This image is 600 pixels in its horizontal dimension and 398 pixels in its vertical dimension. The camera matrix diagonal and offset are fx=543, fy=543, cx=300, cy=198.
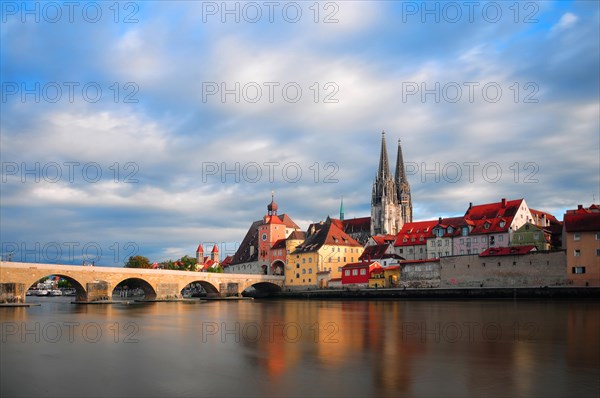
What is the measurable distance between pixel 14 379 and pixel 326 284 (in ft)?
206

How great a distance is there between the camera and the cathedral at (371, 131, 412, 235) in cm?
11265

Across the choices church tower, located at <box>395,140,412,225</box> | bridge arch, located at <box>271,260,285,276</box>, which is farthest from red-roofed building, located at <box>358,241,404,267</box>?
church tower, located at <box>395,140,412,225</box>

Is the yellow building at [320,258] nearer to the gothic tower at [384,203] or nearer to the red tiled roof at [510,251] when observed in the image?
the red tiled roof at [510,251]

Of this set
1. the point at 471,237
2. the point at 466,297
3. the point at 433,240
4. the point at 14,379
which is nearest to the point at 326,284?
the point at 433,240

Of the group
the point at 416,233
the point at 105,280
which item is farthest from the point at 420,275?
the point at 105,280

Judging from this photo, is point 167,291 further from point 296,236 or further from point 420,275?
point 420,275

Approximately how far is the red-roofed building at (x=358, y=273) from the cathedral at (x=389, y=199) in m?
38.7

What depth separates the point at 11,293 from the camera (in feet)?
152

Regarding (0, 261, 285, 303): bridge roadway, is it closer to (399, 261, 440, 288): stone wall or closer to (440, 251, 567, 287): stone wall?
(399, 261, 440, 288): stone wall

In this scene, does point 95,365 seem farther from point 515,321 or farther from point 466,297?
point 466,297

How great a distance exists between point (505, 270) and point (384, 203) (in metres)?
61.4

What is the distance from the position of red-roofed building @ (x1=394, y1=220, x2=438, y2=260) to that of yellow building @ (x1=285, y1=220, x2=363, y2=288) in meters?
7.63

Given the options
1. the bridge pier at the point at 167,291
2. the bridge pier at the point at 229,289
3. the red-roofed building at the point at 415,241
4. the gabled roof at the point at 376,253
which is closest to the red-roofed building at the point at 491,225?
the red-roofed building at the point at 415,241

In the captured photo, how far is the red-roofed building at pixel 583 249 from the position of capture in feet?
152
